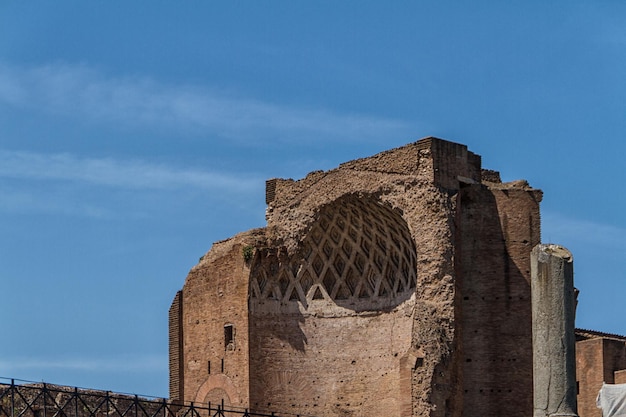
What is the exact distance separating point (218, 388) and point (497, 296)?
7.58 metres

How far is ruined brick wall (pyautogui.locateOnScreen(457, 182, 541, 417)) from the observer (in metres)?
35.0

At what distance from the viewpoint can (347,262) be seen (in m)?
38.0

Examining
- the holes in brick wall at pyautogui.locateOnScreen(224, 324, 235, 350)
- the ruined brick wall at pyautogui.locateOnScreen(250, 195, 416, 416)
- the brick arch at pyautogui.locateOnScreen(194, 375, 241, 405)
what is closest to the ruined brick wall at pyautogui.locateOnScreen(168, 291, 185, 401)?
the brick arch at pyautogui.locateOnScreen(194, 375, 241, 405)

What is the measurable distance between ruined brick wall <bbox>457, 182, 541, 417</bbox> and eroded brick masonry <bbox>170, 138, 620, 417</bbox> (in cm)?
2

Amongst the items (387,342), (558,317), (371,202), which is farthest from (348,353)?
(558,317)

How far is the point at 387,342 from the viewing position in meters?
36.9

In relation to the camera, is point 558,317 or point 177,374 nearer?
point 558,317

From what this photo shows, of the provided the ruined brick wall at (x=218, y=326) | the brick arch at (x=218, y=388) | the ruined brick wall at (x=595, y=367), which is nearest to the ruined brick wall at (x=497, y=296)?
the ruined brick wall at (x=595, y=367)

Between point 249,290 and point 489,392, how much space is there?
6658 millimetres

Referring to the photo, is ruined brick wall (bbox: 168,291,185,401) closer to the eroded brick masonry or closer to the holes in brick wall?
the eroded brick masonry

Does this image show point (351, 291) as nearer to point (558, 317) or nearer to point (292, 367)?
point (292, 367)

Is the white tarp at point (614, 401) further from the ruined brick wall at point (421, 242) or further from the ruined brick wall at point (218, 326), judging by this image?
the ruined brick wall at point (218, 326)

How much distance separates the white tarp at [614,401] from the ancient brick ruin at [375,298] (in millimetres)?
5635

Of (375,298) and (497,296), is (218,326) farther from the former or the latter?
(497,296)
